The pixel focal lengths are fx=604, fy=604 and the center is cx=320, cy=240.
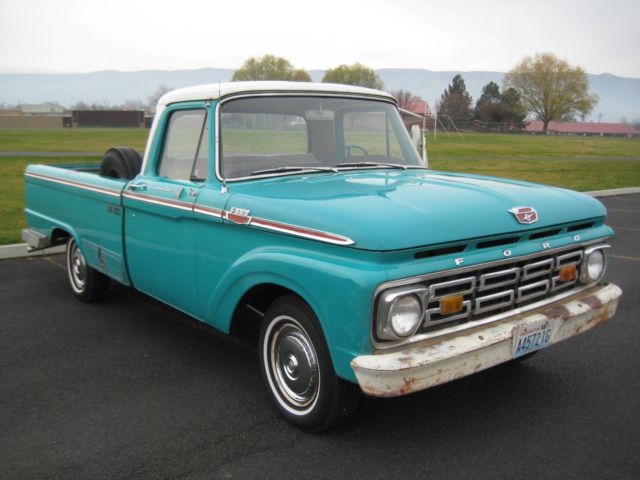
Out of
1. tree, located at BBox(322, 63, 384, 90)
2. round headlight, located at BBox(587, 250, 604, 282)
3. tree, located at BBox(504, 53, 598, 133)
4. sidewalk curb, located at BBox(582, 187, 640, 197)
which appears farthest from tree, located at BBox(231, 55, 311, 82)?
round headlight, located at BBox(587, 250, 604, 282)

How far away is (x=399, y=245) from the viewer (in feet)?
8.98

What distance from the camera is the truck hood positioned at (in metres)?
2.82

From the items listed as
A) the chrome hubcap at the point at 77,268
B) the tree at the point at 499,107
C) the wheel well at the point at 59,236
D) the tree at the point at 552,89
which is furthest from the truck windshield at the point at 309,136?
the tree at the point at 552,89

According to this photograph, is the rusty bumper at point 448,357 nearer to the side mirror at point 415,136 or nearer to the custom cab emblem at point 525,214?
the custom cab emblem at point 525,214

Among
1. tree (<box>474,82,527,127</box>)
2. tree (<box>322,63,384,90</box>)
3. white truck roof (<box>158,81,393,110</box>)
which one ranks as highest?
tree (<box>322,63,384,90</box>)

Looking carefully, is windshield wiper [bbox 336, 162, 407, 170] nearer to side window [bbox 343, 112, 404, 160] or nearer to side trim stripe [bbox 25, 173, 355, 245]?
side window [bbox 343, 112, 404, 160]

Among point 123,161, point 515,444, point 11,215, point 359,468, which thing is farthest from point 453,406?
point 11,215

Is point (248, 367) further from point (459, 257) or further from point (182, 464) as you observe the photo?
point (459, 257)

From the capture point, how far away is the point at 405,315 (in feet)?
9.18

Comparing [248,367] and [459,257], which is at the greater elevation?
[459,257]

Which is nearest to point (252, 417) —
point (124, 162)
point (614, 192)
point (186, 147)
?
Result: point (186, 147)

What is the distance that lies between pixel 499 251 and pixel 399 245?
680mm

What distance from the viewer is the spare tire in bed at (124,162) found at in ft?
16.5

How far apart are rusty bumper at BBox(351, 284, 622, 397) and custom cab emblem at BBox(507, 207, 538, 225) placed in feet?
1.68
